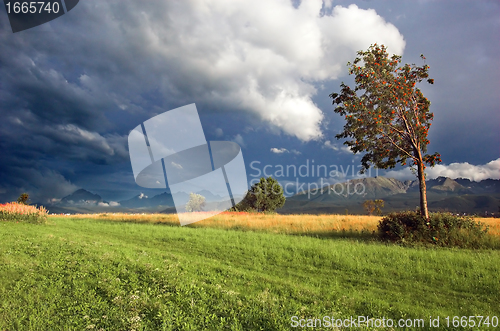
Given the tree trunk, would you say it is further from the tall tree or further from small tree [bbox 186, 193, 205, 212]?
small tree [bbox 186, 193, 205, 212]

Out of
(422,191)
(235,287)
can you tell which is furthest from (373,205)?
(235,287)

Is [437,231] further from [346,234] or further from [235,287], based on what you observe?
[235,287]

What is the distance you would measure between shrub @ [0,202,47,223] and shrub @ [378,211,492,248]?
28224 mm

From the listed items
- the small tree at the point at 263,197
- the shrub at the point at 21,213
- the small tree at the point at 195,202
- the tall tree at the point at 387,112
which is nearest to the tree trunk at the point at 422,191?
the tall tree at the point at 387,112

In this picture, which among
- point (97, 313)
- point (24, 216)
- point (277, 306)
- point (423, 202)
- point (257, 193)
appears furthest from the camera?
point (257, 193)

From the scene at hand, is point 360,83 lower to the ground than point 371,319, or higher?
higher

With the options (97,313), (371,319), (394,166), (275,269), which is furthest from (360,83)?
(97,313)

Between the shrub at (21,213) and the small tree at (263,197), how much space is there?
40418 millimetres

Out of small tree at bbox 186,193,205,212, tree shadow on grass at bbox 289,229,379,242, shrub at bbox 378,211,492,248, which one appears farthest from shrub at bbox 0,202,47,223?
small tree at bbox 186,193,205,212

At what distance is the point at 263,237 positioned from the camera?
1590 cm

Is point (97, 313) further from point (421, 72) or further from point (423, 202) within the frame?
point (421, 72)

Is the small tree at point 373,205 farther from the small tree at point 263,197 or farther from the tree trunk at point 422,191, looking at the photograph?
the tree trunk at point 422,191

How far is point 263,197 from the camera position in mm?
61781

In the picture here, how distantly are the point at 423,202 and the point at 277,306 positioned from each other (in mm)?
14508
